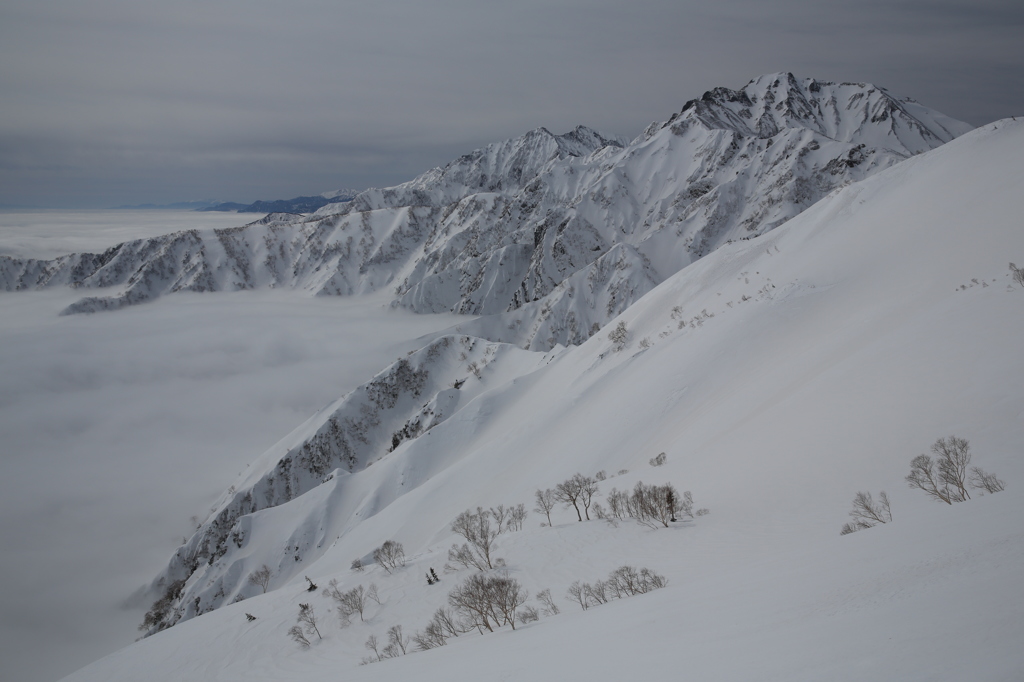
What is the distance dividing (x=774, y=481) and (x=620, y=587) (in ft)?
24.8

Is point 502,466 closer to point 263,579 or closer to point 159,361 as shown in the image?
point 263,579

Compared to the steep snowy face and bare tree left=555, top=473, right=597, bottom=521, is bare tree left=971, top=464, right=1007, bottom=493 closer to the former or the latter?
bare tree left=555, top=473, right=597, bottom=521

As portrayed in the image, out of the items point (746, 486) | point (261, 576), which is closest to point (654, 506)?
point (746, 486)

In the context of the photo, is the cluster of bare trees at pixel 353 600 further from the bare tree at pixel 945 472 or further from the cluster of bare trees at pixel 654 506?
the bare tree at pixel 945 472

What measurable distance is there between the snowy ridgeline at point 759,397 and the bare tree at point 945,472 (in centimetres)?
80

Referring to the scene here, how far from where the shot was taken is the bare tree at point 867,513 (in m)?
11.9

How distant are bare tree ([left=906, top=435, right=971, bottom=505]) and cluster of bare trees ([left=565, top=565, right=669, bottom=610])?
24.6 feet

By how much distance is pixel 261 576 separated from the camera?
173 feet

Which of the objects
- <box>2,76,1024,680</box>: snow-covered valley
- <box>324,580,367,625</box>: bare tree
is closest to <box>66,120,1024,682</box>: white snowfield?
<box>2,76,1024,680</box>: snow-covered valley

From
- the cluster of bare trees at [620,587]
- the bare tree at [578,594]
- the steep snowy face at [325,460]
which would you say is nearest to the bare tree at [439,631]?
the bare tree at [578,594]

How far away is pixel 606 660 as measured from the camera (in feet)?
23.3

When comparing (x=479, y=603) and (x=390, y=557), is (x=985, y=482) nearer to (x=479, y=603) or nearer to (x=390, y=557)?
(x=479, y=603)

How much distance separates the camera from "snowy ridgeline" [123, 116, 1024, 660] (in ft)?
52.2

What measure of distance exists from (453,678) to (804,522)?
11381 millimetres
